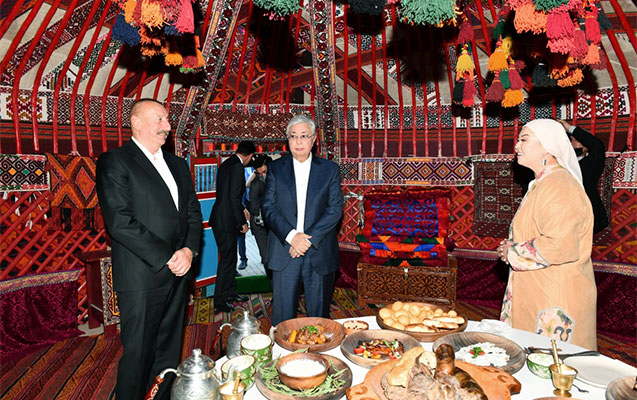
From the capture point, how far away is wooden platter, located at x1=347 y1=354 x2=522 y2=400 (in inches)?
45.2

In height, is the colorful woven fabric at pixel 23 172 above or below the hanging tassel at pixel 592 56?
below

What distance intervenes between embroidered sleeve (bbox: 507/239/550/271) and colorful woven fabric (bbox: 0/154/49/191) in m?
3.60

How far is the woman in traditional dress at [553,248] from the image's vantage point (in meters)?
1.84

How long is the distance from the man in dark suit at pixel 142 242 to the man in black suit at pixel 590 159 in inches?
112

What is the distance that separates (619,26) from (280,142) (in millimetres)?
3446

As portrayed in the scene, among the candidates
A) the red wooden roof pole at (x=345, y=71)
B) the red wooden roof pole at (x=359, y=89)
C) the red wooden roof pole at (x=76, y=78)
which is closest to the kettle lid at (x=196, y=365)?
the red wooden roof pole at (x=76, y=78)

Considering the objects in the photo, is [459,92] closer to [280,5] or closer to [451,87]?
[451,87]

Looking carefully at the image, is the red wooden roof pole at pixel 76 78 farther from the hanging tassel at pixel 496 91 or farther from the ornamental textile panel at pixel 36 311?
the hanging tassel at pixel 496 91

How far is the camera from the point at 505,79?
10.1 ft

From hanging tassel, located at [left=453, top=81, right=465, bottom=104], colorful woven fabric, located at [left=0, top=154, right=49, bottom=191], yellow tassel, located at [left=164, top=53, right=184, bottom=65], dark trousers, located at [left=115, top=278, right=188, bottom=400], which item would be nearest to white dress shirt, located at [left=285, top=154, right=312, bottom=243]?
dark trousers, located at [left=115, top=278, right=188, bottom=400]

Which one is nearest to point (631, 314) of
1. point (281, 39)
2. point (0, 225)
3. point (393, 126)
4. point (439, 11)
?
point (393, 126)

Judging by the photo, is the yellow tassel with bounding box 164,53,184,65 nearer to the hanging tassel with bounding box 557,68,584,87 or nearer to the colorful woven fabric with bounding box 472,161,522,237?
the hanging tassel with bounding box 557,68,584,87

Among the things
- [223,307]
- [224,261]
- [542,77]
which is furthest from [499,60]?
[223,307]

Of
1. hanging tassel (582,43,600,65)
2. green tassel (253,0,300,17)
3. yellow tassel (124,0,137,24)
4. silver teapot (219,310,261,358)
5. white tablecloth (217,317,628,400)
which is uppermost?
yellow tassel (124,0,137,24)
